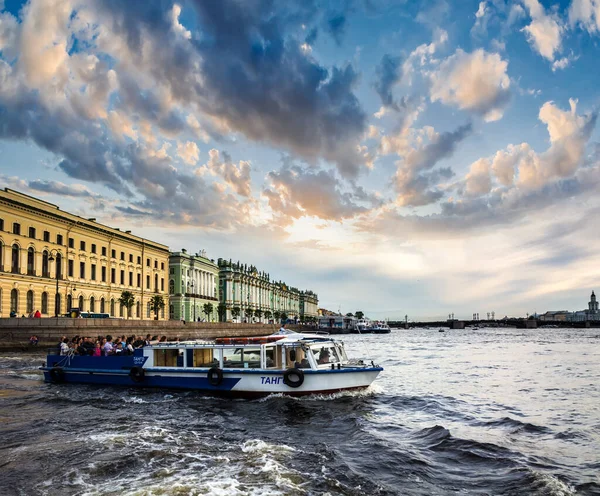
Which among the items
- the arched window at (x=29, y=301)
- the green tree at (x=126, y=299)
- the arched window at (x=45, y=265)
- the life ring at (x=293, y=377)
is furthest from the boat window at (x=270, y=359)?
the green tree at (x=126, y=299)

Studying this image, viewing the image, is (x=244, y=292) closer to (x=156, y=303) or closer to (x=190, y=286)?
(x=190, y=286)

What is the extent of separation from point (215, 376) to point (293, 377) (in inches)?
139

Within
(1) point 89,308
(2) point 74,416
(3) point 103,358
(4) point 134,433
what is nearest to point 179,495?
(4) point 134,433

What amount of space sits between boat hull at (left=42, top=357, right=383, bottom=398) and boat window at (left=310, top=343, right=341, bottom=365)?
1.04m

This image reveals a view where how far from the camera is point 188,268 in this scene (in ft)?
356

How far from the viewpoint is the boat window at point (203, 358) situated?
2270 cm

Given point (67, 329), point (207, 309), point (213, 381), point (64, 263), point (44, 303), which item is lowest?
point (213, 381)

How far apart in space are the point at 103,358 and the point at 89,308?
50.5 m

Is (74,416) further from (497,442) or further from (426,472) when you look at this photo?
(497,442)

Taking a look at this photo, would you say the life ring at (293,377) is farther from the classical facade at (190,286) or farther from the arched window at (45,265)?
the classical facade at (190,286)

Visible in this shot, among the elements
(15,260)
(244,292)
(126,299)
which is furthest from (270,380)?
(244,292)

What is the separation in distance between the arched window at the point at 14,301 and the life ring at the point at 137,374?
4034 cm

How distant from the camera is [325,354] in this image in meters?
21.9

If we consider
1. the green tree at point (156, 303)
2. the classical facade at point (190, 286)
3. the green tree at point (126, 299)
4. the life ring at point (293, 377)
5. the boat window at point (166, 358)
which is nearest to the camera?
the life ring at point (293, 377)
